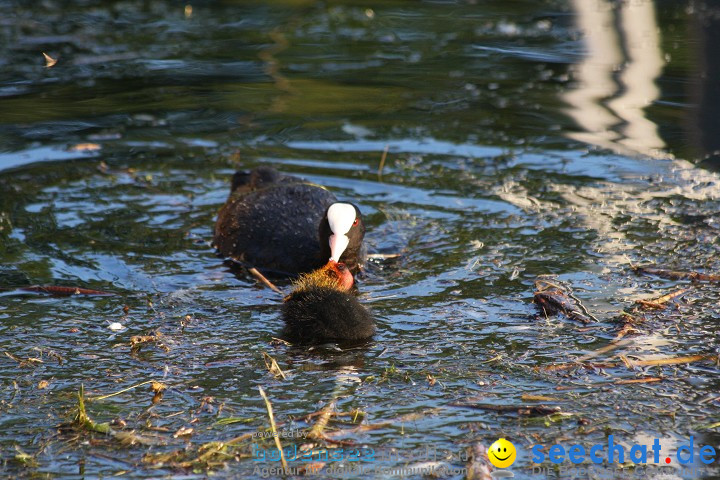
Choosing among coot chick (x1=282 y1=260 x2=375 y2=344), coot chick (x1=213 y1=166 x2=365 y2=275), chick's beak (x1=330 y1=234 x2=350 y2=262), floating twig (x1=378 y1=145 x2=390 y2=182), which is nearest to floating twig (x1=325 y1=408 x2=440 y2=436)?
coot chick (x1=282 y1=260 x2=375 y2=344)

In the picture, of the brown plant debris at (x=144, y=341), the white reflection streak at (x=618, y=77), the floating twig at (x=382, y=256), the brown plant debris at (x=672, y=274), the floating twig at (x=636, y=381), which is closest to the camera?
the floating twig at (x=636, y=381)

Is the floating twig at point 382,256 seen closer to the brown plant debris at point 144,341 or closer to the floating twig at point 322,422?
the brown plant debris at point 144,341

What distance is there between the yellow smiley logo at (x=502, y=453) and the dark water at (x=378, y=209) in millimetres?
53

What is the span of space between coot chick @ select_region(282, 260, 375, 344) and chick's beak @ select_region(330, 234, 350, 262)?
490 mm

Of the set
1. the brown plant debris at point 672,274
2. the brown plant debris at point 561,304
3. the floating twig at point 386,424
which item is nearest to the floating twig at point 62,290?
the floating twig at point 386,424

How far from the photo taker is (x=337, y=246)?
5.96m

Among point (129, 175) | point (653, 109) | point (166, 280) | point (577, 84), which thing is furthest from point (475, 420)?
point (577, 84)

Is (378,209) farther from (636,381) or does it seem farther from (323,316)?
(636,381)

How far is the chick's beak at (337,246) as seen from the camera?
19.5 feet

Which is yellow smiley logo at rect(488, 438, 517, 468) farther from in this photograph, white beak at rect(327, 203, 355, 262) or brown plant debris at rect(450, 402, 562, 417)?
white beak at rect(327, 203, 355, 262)

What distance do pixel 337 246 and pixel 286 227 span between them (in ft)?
3.03

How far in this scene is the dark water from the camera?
4.29 m

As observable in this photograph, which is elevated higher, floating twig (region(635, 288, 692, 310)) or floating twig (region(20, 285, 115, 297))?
floating twig (region(20, 285, 115, 297))

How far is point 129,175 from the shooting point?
820 cm
